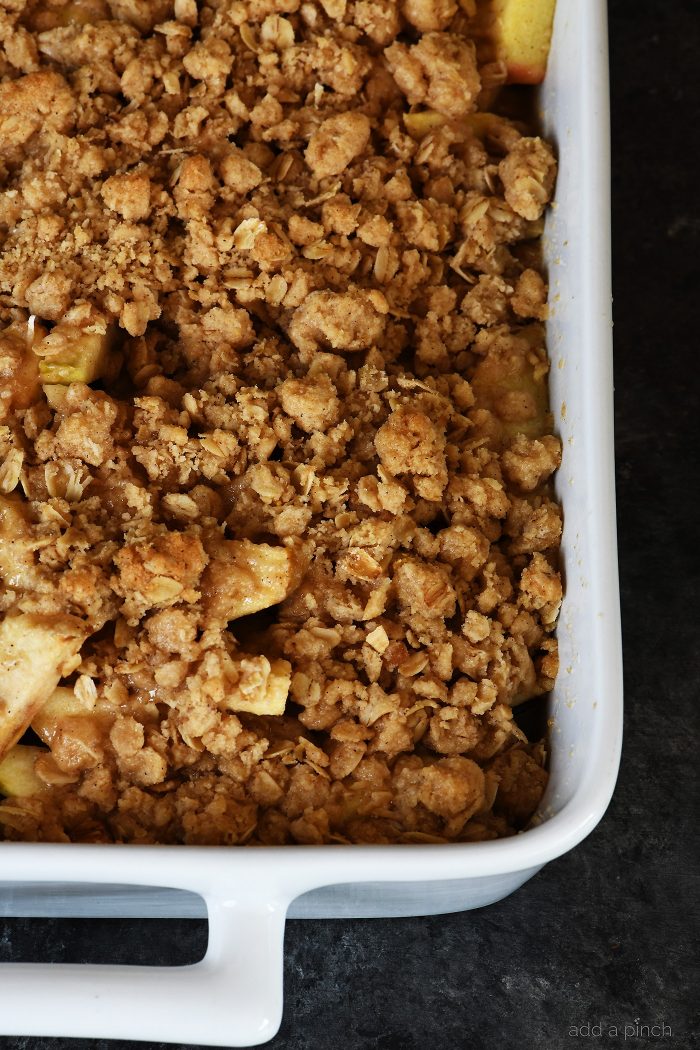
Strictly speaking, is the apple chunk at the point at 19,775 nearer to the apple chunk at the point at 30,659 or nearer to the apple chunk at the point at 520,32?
the apple chunk at the point at 30,659

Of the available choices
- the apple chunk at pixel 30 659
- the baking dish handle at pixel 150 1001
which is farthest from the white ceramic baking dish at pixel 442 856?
the apple chunk at pixel 30 659

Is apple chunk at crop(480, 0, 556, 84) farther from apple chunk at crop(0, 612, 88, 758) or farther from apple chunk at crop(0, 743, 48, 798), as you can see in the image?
apple chunk at crop(0, 743, 48, 798)

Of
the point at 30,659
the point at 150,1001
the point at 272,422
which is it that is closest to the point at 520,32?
the point at 272,422

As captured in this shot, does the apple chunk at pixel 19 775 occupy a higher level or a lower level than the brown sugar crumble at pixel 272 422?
lower

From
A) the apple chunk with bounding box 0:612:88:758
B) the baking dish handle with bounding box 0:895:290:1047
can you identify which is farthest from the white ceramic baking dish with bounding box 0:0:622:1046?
the apple chunk with bounding box 0:612:88:758

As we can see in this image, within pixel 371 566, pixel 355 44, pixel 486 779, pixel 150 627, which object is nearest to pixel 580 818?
pixel 486 779

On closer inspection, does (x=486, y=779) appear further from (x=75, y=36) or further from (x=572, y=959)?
(x=75, y=36)
